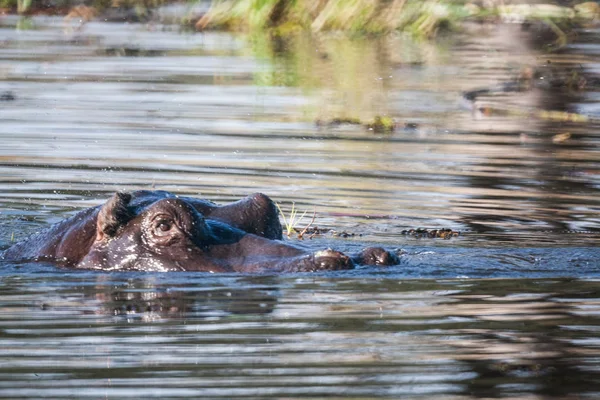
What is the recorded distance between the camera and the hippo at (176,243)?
7434mm

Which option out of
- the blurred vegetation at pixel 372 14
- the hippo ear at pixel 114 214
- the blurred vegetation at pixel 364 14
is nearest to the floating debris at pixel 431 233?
the hippo ear at pixel 114 214

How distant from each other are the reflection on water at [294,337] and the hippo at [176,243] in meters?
0.11

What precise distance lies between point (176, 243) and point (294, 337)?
4.68 feet

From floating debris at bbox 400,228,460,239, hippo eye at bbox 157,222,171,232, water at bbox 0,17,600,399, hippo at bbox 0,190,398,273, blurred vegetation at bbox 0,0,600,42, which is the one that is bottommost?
floating debris at bbox 400,228,460,239

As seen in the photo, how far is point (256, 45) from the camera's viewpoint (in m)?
24.0

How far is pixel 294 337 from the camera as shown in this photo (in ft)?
21.0

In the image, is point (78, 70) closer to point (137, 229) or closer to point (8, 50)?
point (8, 50)

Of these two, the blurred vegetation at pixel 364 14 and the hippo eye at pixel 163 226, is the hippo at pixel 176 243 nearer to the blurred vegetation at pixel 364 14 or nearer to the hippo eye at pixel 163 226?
the hippo eye at pixel 163 226

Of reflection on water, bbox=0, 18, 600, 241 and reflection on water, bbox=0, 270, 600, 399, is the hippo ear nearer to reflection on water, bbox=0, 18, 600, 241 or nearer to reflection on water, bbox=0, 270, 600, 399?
reflection on water, bbox=0, 270, 600, 399

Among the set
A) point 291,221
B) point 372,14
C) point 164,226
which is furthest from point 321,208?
point 372,14

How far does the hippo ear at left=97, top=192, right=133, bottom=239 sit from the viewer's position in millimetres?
7426

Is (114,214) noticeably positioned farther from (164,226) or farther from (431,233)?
(431,233)

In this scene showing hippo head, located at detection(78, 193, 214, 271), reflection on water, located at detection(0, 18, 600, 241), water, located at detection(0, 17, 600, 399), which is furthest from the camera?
reflection on water, located at detection(0, 18, 600, 241)

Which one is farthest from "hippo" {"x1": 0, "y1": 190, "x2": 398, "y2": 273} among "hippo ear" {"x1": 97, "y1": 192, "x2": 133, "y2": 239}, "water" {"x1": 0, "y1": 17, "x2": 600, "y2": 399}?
"water" {"x1": 0, "y1": 17, "x2": 600, "y2": 399}
